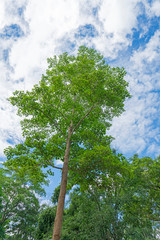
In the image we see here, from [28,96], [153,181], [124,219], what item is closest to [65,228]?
[124,219]

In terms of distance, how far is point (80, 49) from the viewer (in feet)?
46.2

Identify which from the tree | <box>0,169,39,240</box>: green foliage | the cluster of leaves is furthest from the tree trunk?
<box>0,169,39,240</box>: green foliage

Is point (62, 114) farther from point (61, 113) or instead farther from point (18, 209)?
point (18, 209)

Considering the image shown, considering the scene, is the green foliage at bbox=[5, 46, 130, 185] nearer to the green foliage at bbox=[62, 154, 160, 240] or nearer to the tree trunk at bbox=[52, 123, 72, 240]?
the tree trunk at bbox=[52, 123, 72, 240]

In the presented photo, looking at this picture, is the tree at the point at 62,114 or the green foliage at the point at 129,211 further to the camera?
the green foliage at the point at 129,211

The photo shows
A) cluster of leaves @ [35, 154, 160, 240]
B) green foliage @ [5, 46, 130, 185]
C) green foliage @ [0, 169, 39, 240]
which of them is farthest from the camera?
green foliage @ [0, 169, 39, 240]

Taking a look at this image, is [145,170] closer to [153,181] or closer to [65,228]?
[153,181]

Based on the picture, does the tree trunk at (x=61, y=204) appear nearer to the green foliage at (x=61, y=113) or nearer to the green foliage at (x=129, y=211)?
the green foliage at (x=61, y=113)

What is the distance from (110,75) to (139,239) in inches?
567

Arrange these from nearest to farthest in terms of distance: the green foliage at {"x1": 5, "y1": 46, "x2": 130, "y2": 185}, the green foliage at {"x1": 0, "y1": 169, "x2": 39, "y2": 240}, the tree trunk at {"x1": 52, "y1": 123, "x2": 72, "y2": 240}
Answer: the tree trunk at {"x1": 52, "y1": 123, "x2": 72, "y2": 240} < the green foliage at {"x1": 5, "y1": 46, "x2": 130, "y2": 185} < the green foliage at {"x1": 0, "y1": 169, "x2": 39, "y2": 240}

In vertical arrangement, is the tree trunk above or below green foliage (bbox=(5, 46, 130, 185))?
below

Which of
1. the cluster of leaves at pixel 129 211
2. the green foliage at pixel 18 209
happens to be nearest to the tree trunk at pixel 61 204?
the cluster of leaves at pixel 129 211

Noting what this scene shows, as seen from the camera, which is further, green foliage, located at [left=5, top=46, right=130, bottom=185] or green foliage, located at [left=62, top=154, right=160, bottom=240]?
green foliage, located at [left=62, top=154, right=160, bottom=240]

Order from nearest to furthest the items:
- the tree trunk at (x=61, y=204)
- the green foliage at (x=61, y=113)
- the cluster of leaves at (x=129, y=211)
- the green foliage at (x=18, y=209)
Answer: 1. the tree trunk at (x=61, y=204)
2. the green foliage at (x=61, y=113)
3. the cluster of leaves at (x=129, y=211)
4. the green foliage at (x=18, y=209)
